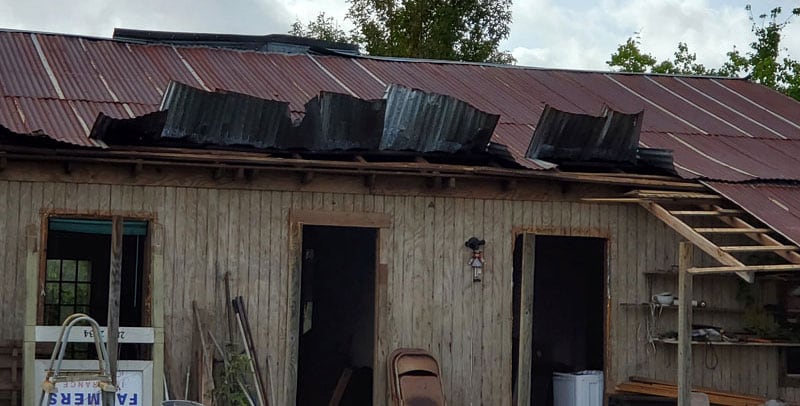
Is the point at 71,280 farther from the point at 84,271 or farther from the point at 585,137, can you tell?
the point at 585,137

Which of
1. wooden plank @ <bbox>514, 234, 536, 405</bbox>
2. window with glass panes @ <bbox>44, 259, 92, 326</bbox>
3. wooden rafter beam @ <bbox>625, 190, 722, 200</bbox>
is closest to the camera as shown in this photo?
wooden plank @ <bbox>514, 234, 536, 405</bbox>

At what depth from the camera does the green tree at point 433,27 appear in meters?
31.5

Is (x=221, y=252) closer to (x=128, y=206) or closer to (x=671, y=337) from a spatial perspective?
(x=128, y=206)

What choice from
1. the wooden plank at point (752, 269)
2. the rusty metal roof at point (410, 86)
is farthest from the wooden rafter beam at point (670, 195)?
the wooden plank at point (752, 269)

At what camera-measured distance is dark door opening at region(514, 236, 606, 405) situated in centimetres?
1717

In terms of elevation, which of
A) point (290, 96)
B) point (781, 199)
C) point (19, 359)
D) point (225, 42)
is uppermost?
point (225, 42)

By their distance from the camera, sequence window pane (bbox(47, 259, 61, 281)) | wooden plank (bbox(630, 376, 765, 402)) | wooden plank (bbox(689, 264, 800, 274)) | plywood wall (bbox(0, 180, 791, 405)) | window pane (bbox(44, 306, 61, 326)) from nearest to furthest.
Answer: wooden plank (bbox(689, 264, 800, 274))
plywood wall (bbox(0, 180, 791, 405))
wooden plank (bbox(630, 376, 765, 402))
window pane (bbox(44, 306, 61, 326))
window pane (bbox(47, 259, 61, 281))

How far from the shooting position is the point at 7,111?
12.7 meters

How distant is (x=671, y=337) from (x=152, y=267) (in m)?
5.67

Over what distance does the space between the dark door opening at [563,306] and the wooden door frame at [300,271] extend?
3948 millimetres

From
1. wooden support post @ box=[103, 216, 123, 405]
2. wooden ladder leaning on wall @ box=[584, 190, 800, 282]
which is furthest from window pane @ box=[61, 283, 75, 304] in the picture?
wooden ladder leaning on wall @ box=[584, 190, 800, 282]

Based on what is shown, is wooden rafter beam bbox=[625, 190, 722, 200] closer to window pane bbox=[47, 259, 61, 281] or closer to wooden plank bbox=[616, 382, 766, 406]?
wooden plank bbox=[616, 382, 766, 406]

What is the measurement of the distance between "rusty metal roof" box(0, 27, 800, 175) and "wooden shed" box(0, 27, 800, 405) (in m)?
0.05

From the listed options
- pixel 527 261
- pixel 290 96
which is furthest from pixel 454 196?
pixel 290 96
